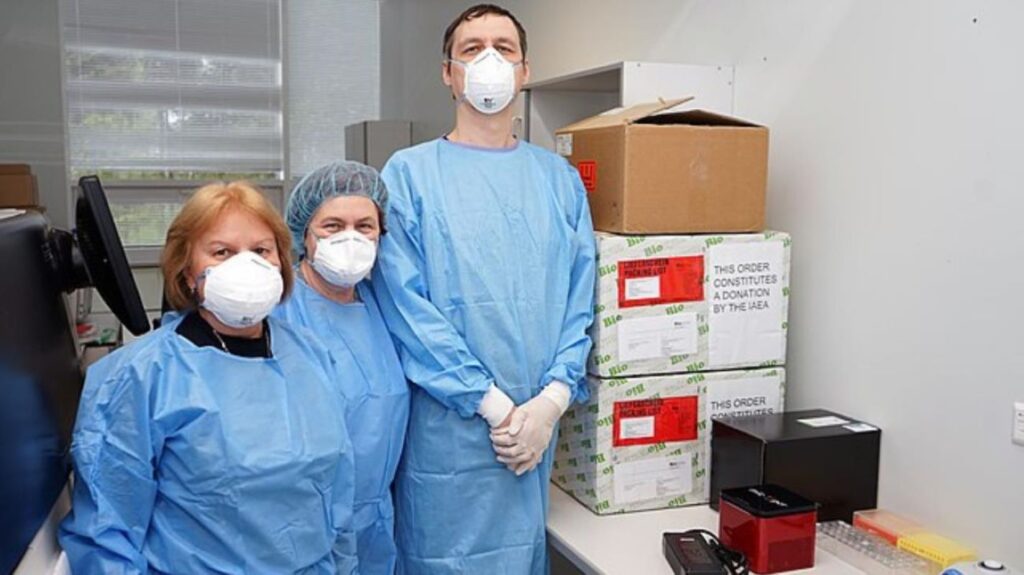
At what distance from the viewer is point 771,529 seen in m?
1.59

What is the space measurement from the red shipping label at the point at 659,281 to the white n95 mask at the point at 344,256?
0.57 meters

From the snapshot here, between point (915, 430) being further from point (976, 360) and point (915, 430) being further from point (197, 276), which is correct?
Answer: point (197, 276)

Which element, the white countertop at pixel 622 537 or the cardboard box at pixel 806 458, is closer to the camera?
the white countertop at pixel 622 537

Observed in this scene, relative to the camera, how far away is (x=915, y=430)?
1.82 m

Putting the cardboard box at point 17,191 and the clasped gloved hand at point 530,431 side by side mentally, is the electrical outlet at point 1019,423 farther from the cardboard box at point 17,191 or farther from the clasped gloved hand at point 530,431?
the cardboard box at point 17,191

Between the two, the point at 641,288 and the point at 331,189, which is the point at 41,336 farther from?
the point at 641,288

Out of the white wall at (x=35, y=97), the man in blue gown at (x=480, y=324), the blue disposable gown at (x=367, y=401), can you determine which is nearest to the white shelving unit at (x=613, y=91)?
the man in blue gown at (x=480, y=324)

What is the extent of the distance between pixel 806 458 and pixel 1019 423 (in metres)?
0.41

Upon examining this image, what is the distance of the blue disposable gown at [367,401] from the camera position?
5.35 feet

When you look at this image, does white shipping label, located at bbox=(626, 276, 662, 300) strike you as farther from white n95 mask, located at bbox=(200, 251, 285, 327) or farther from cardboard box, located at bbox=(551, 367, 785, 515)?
white n95 mask, located at bbox=(200, 251, 285, 327)

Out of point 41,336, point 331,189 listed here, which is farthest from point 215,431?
point 331,189

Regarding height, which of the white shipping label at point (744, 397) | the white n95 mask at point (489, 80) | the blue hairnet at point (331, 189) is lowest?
the white shipping label at point (744, 397)

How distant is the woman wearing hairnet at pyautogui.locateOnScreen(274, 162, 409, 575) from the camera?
1.64 metres

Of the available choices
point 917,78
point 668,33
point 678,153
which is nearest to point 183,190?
point 668,33
